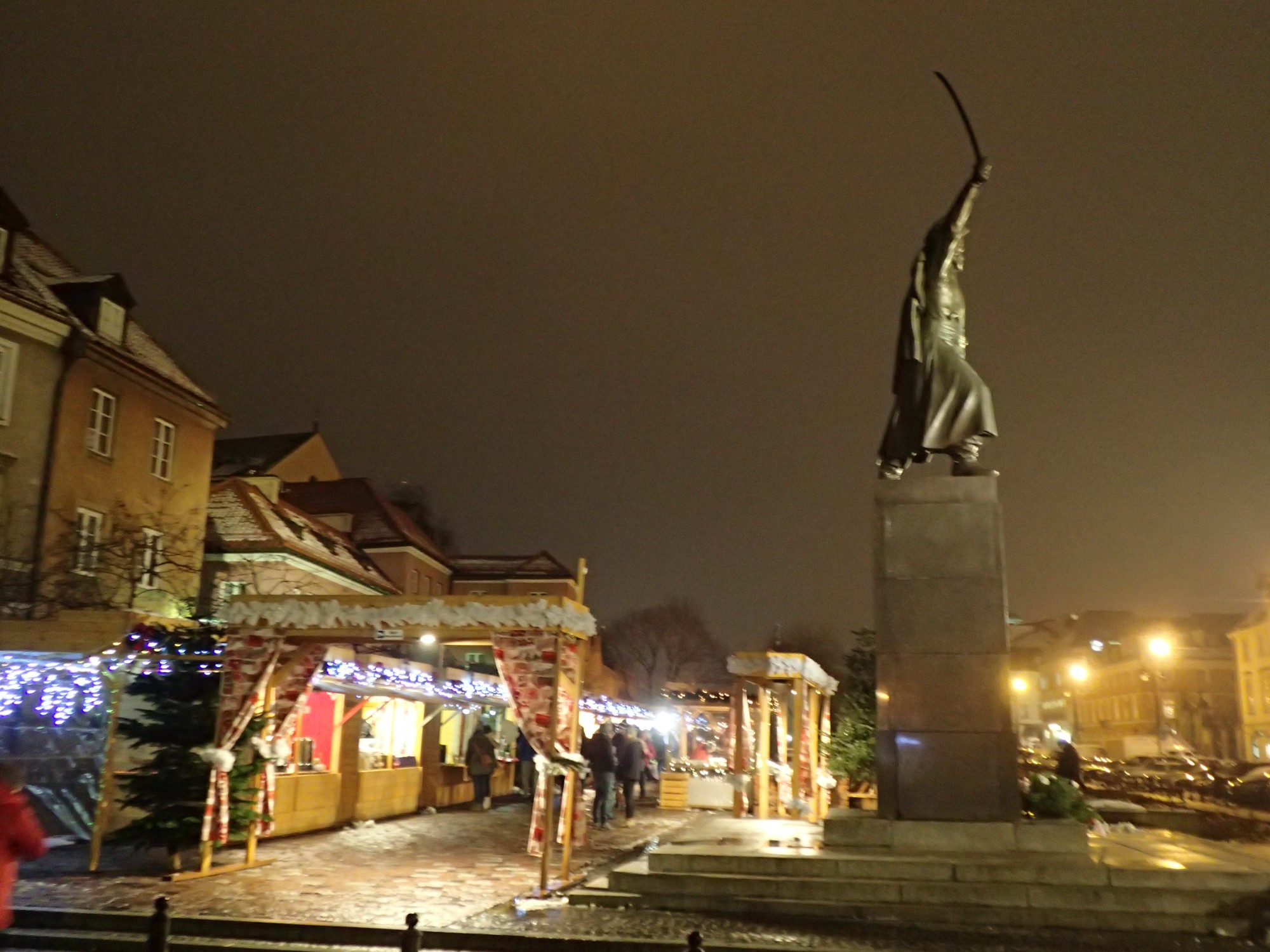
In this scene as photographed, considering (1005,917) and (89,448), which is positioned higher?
(89,448)

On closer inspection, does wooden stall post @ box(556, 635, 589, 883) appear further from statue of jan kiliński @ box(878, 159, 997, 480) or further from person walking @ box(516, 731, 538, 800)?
person walking @ box(516, 731, 538, 800)

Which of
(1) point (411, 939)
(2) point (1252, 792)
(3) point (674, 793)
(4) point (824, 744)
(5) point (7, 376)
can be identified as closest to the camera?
(1) point (411, 939)

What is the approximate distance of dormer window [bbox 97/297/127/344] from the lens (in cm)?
2516

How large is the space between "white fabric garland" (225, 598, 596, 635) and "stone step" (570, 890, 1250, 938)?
390 centimetres

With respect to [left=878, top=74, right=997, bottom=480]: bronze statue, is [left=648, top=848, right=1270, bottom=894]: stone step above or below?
below

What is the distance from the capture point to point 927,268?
1288 centimetres

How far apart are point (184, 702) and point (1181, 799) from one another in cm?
2715

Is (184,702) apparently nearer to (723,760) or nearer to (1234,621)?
(723,760)

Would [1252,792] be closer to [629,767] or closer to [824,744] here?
[824,744]

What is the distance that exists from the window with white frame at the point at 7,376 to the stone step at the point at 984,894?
18439mm

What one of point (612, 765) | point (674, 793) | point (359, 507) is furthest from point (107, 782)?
point (359, 507)

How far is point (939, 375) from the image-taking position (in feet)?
41.4

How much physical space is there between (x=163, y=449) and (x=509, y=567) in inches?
980

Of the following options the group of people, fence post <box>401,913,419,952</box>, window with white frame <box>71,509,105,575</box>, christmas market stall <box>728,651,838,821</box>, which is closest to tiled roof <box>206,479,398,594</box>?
window with white frame <box>71,509,105,575</box>
